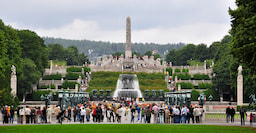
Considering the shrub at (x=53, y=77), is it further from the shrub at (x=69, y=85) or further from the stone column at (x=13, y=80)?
the stone column at (x=13, y=80)

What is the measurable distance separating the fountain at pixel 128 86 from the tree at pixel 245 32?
52715 millimetres

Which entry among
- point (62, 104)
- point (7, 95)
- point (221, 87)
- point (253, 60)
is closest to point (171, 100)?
point (62, 104)

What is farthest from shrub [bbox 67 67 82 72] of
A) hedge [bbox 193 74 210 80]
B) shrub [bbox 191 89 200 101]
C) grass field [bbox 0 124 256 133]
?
grass field [bbox 0 124 256 133]

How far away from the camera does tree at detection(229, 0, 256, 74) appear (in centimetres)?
2852

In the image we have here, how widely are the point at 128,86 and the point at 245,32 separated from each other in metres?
66.8

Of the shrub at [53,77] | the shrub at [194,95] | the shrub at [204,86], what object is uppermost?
the shrub at [53,77]

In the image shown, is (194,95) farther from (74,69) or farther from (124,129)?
(124,129)

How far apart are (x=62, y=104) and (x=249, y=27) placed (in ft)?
67.5

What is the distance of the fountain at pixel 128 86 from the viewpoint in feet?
278

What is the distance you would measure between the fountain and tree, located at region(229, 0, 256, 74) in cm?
5271

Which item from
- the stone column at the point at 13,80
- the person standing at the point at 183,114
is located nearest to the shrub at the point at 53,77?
the stone column at the point at 13,80

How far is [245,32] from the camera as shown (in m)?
28.8

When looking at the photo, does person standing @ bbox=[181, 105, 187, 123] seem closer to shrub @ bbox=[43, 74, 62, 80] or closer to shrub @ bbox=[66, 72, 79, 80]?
shrub @ bbox=[43, 74, 62, 80]

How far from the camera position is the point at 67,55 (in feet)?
515
